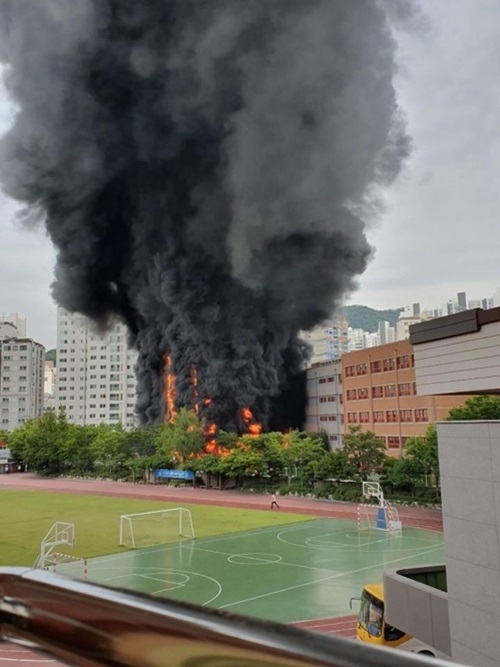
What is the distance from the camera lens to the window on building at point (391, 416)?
42.7m

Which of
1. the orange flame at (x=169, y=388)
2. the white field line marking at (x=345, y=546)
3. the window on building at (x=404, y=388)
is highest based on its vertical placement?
the orange flame at (x=169, y=388)

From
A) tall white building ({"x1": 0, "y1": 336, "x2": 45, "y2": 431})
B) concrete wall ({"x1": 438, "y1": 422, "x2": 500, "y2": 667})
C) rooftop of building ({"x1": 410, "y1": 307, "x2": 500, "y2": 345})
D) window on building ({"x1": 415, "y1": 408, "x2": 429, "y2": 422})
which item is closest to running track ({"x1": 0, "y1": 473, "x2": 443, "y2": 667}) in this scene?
concrete wall ({"x1": 438, "y1": 422, "x2": 500, "y2": 667})

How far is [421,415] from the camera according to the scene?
132 feet

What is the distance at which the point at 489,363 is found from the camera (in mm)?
7648

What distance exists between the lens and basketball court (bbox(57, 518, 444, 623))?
48.0 feet

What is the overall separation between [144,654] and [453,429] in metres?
6.62

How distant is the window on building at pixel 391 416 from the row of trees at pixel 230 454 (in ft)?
10.8

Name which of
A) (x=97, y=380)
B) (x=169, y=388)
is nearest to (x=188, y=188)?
(x=169, y=388)

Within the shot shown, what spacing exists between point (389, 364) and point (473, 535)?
38.0 metres

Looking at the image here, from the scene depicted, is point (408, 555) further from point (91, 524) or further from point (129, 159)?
point (129, 159)

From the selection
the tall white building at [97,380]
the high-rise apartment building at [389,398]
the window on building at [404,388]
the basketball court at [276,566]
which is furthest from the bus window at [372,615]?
the tall white building at [97,380]

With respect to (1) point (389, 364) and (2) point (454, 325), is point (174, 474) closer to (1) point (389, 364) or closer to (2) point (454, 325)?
(1) point (389, 364)

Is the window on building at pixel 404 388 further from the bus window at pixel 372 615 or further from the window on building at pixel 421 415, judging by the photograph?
the bus window at pixel 372 615

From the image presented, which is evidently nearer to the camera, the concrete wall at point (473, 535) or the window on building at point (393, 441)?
the concrete wall at point (473, 535)
